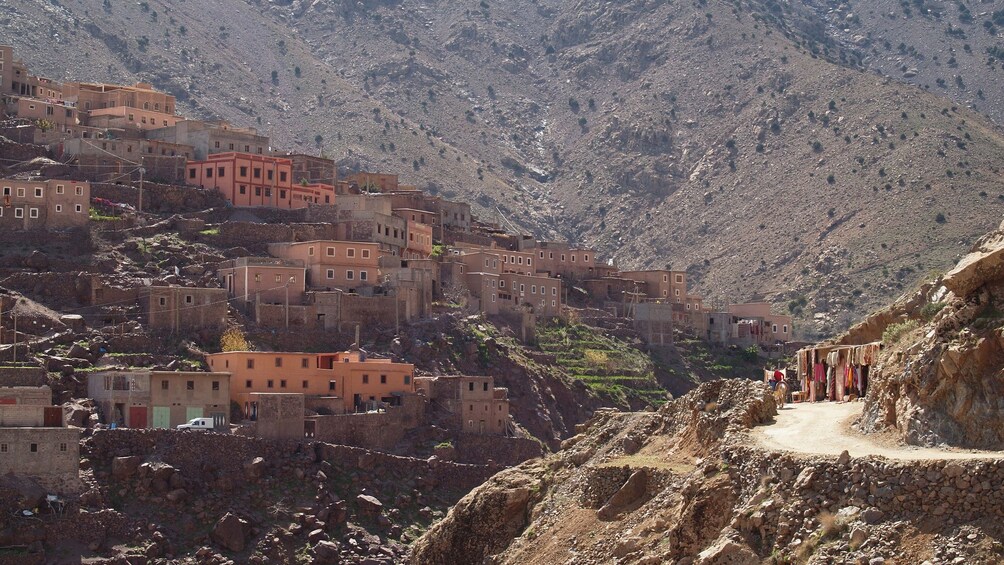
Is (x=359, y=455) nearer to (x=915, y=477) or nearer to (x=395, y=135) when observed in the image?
(x=915, y=477)

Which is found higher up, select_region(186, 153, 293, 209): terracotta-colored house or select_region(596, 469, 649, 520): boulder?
select_region(186, 153, 293, 209): terracotta-colored house

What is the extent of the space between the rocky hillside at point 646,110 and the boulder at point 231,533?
51.9m

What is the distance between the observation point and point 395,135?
137 meters

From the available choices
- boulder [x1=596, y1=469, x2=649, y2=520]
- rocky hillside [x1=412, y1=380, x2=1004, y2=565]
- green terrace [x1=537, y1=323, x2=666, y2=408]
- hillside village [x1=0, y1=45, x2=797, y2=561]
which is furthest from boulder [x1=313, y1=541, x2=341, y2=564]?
boulder [x1=596, y1=469, x2=649, y2=520]

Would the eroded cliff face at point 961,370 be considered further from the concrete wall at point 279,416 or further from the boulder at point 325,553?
the concrete wall at point 279,416

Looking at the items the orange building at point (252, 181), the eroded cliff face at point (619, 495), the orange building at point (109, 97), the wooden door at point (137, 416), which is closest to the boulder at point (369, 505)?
the wooden door at point (137, 416)

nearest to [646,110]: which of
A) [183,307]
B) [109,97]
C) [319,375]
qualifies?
[109,97]

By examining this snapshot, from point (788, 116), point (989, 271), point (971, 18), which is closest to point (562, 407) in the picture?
point (989, 271)

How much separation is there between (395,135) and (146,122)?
173ft

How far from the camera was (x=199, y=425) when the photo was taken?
2359 inches

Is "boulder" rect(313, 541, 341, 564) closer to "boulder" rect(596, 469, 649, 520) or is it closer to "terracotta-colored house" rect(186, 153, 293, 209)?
"terracotta-colored house" rect(186, 153, 293, 209)

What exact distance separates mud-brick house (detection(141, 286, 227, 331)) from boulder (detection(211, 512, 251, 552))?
11.5m

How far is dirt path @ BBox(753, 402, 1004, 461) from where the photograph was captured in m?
19.4

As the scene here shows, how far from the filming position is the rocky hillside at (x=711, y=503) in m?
18.3
